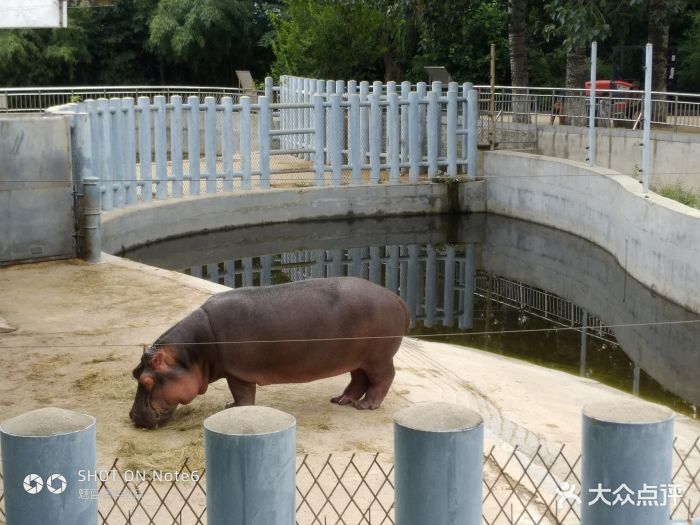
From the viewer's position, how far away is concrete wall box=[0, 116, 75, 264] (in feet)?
39.6

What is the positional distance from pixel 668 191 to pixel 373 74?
1734cm

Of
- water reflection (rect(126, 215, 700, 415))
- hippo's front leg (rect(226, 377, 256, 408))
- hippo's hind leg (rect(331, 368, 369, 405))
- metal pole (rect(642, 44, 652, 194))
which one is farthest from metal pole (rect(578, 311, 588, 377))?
hippo's front leg (rect(226, 377, 256, 408))

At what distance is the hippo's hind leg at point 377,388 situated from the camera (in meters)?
7.39

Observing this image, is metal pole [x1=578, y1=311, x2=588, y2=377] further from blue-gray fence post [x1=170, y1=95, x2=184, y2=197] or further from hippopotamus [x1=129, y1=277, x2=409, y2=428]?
blue-gray fence post [x1=170, y1=95, x2=184, y2=197]

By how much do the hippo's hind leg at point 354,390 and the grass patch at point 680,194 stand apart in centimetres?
774

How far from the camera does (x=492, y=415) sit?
8172 mm

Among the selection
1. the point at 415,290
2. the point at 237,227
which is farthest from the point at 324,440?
the point at 237,227

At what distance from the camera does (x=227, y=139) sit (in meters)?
17.9

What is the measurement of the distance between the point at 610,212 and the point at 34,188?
8.05 meters

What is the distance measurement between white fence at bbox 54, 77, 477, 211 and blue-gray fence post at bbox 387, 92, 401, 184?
2 centimetres

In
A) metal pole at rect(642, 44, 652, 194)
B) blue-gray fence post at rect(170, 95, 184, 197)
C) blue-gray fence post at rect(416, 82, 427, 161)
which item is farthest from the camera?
blue-gray fence post at rect(416, 82, 427, 161)

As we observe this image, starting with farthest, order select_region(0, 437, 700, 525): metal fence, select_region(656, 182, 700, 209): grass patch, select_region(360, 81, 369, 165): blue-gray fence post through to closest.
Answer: select_region(360, 81, 369, 165): blue-gray fence post, select_region(656, 182, 700, 209): grass patch, select_region(0, 437, 700, 525): metal fence

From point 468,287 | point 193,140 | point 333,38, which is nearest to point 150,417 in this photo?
point 468,287

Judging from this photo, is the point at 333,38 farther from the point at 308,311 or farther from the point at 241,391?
the point at 241,391
